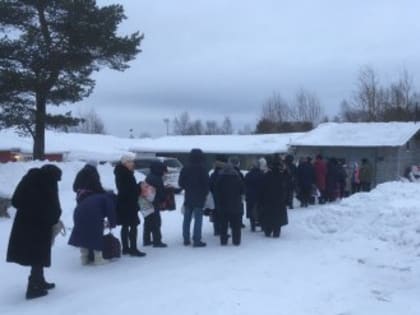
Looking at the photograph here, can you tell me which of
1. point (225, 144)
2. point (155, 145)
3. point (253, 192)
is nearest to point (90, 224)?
point (253, 192)

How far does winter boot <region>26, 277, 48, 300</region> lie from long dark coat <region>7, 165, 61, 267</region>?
0.25 m

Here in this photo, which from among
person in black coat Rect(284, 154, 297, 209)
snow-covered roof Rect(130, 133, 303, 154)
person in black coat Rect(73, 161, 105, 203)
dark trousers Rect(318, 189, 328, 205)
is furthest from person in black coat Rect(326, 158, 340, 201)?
snow-covered roof Rect(130, 133, 303, 154)

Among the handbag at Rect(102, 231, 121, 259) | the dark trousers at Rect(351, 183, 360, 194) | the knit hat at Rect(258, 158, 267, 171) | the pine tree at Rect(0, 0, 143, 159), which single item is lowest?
the handbag at Rect(102, 231, 121, 259)

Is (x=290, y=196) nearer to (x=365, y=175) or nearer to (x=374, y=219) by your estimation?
(x=374, y=219)

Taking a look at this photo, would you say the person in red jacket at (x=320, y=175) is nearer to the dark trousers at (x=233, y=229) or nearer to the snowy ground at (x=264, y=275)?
the snowy ground at (x=264, y=275)

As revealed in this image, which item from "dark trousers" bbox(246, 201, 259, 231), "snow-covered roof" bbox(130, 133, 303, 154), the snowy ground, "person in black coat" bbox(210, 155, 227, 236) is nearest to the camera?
the snowy ground

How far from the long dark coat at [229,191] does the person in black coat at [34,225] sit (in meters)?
4.14

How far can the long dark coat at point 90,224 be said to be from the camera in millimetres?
9562

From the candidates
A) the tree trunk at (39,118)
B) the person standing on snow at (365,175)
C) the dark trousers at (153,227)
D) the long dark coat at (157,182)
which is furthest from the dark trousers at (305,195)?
the tree trunk at (39,118)

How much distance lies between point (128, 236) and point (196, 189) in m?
1.61

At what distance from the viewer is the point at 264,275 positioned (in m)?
9.05

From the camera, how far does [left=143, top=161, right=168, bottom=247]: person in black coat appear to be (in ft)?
36.6

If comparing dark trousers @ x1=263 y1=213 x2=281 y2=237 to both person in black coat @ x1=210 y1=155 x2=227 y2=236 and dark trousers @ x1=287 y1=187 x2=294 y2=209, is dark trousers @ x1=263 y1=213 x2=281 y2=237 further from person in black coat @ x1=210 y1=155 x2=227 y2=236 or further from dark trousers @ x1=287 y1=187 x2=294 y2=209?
dark trousers @ x1=287 y1=187 x2=294 y2=209

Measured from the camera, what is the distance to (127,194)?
413 inches
